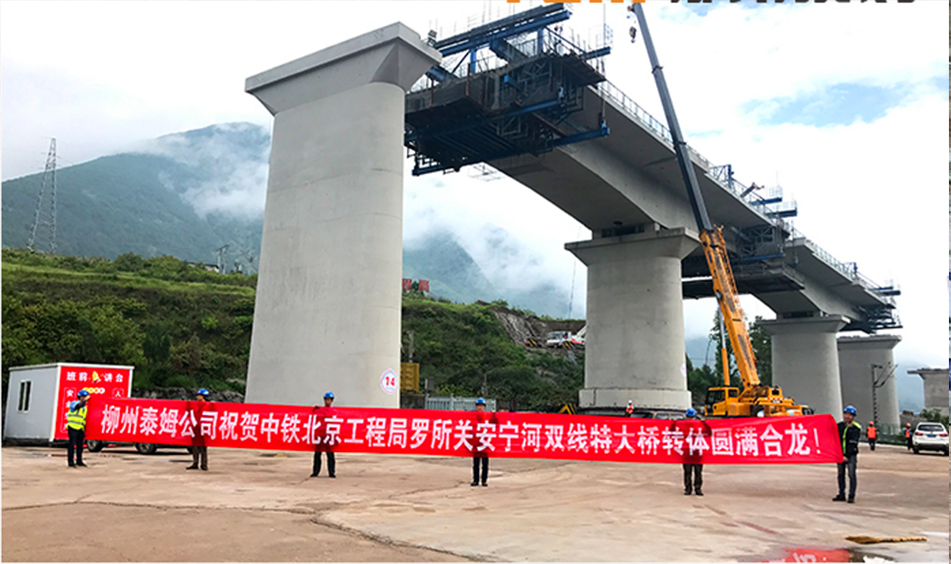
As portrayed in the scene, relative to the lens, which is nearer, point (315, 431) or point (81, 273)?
point (315, 431)

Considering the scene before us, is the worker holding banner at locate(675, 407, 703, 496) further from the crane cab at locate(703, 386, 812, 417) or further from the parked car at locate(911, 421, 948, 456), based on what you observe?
the parked car at locate(911, 421, 948, 456)

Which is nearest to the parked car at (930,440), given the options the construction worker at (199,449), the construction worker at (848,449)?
the construction worker at (848,449)

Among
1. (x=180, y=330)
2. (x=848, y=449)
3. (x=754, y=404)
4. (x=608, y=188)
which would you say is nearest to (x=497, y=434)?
(x=848, y=449)

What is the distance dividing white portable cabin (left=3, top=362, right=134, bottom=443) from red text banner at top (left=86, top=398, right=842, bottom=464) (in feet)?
20.1

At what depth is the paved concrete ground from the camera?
310 inches

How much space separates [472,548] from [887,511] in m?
8.63

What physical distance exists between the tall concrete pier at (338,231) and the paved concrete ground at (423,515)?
21.0 ft

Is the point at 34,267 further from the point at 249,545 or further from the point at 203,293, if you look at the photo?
the point at 249,545

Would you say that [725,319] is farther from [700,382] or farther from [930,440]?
[700,382]

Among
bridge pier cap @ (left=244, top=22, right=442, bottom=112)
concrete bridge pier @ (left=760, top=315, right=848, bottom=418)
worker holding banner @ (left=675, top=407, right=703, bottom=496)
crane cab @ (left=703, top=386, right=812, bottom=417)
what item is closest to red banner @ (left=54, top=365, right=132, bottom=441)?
bridge pier cap @ (left=244, top=22, right=442, bottom=112)

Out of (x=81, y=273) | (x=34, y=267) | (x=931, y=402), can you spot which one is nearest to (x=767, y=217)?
(x=81, y=273)

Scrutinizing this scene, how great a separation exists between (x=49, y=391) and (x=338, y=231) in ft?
32.9

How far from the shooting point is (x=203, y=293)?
60562 mm

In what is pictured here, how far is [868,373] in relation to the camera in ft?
271
